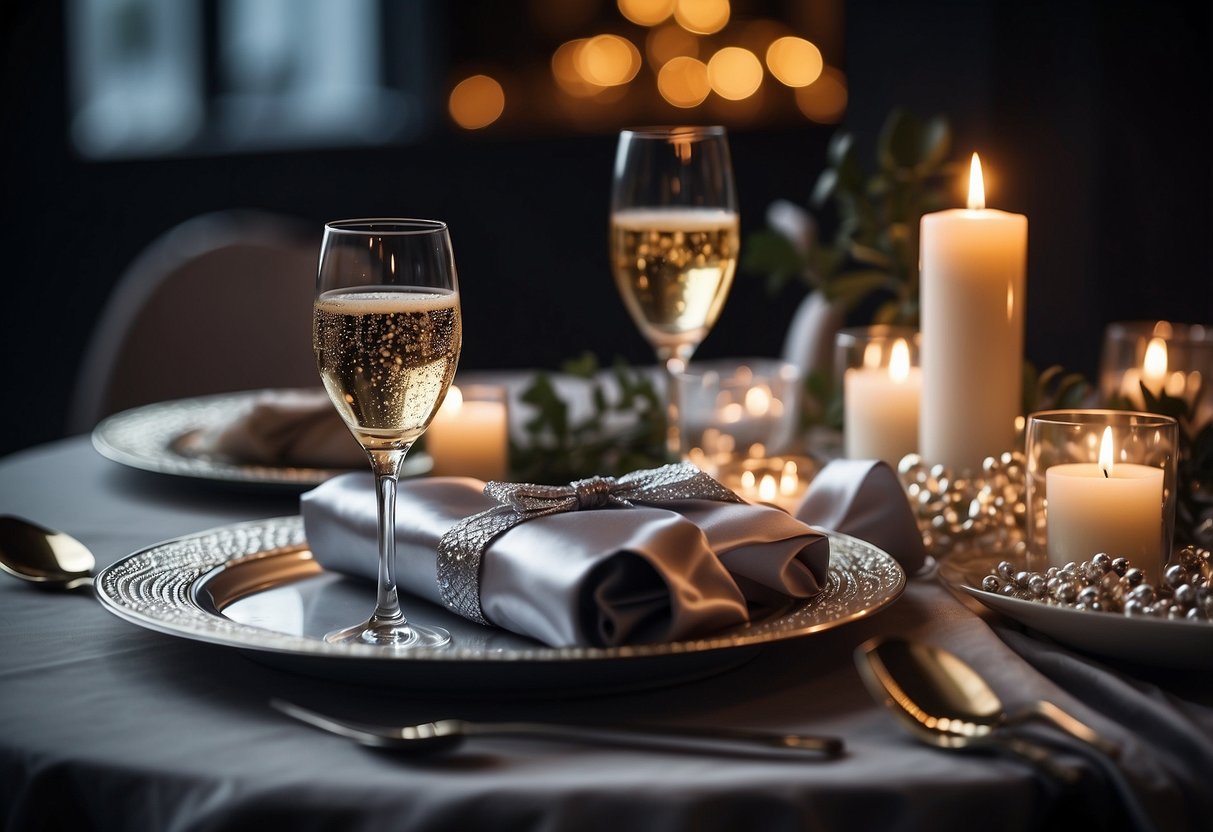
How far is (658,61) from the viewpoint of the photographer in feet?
17.9

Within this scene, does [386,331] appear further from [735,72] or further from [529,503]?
[735,72]

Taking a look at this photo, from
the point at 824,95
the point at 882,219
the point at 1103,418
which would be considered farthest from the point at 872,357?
the point at 824,95

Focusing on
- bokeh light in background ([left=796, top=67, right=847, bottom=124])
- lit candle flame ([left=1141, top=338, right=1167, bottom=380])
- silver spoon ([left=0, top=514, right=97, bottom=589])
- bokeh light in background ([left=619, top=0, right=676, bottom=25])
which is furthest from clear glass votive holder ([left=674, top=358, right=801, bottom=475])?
bokeh light in background ([left=619, top=0, right=676, bottom=25])

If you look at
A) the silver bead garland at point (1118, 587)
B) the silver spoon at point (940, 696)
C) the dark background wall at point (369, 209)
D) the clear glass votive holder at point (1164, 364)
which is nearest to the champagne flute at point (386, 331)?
the silver spoon at point (940, 696)

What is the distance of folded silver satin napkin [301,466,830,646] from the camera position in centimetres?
74

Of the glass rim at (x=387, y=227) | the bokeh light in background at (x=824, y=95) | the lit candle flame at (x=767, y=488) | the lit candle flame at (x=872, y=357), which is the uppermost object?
the bokeh light in background at (x=824, y=95)

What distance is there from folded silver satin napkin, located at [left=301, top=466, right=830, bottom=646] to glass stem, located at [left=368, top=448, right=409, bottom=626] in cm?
3

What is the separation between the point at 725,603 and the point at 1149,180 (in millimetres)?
1787

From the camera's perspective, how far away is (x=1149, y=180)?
224 cm

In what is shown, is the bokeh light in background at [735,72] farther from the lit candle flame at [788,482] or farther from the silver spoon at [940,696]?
the silver spoon at [940,696]

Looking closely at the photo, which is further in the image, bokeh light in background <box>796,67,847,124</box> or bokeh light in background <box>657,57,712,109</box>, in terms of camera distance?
bokeh light in background <box>657,57,712,109</box>

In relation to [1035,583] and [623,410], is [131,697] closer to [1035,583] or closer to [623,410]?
[1035,583]

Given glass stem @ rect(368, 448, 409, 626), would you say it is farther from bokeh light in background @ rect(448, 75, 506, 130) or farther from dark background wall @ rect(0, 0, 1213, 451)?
bokeh light in background @ rect(448, 75, 506, 130)

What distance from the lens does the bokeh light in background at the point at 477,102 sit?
5.46m
